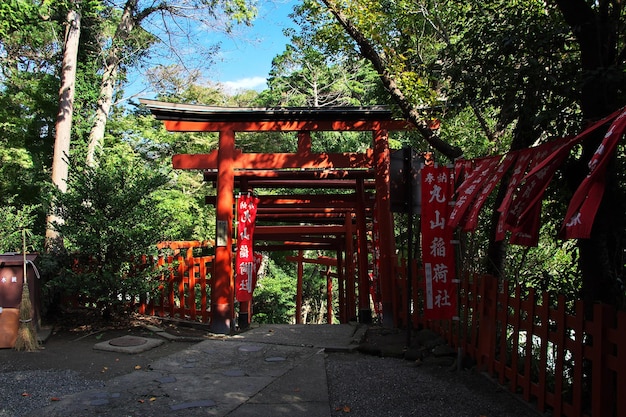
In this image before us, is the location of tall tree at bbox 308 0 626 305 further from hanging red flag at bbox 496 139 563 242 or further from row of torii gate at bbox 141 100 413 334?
row of torii gate at bbox 141 100 413 334

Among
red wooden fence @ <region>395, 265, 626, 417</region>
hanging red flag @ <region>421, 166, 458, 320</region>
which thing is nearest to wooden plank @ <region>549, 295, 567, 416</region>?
red wooden fence @ <region>395, 265, 626, 417</region>

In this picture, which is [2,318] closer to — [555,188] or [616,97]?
[555,188]

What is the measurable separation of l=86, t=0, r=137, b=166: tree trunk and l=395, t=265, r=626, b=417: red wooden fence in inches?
495

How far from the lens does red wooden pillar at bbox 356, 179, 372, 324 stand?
10203 mm

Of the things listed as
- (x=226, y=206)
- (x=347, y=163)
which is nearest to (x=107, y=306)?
(x=226, y=206)

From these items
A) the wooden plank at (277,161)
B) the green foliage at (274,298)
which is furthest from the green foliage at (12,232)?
the green foliage at (274,298)

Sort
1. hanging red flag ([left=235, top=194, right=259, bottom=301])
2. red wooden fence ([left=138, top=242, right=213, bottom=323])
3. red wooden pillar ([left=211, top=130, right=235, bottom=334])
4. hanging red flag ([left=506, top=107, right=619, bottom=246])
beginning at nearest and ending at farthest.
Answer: hanging red flag ([left=506, top=107, right=619, bottom=246])
red wooden pillar ([left=211, top=130, right=235, bottom=334])
hanging red flag ([left=235, top=194, right=259, bottom=301])
red wooden fence ([left=138, top=242, right=213, bottom=323])

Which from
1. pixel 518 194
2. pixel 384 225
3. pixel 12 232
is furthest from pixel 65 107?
pixel 518 194

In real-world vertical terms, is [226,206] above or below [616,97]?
below

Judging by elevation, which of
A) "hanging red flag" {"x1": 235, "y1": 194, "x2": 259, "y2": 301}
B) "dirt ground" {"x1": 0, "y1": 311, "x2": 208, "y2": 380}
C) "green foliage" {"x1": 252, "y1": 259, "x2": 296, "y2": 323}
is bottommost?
"green foliage" {"x1": 252, "y1": 259, "x2": 296, "y2": 323}

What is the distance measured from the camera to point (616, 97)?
4.25 metres

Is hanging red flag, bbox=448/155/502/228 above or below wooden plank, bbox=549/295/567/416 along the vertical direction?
above

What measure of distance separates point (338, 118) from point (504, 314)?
5.20 meters

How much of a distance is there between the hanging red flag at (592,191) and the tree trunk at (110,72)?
14032mm
